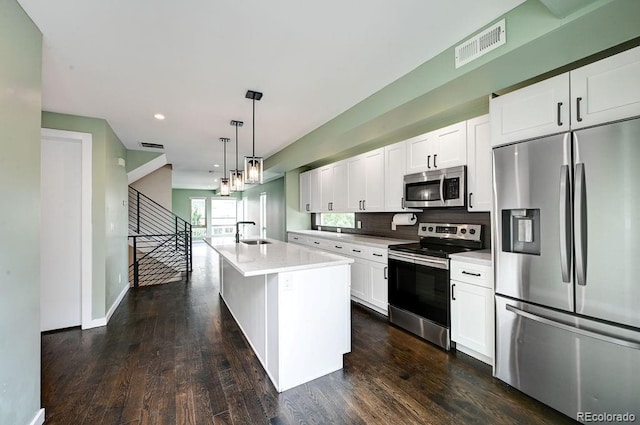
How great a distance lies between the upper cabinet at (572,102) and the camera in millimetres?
1534

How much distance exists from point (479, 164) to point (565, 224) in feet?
3.56

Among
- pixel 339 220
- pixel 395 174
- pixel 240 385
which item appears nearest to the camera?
pixel 240 385

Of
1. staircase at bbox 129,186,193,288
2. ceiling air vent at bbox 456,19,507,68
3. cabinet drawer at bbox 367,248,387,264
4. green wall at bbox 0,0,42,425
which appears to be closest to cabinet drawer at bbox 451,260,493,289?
cabinet drawer at bbox 367,248,387,264

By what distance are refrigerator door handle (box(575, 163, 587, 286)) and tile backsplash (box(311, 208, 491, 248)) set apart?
4.03 feet

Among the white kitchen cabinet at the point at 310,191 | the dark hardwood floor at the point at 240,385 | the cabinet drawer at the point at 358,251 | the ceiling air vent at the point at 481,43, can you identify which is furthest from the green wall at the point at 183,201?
the ceiling air vent at the point at 481,43

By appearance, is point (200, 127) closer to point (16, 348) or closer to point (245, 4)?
point (245, 4)

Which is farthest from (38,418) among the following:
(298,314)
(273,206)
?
(273,206)

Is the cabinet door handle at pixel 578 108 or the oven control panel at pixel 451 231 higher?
the cabinet door handle at pixel 578 108

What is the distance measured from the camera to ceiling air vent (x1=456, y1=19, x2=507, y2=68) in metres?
1.76

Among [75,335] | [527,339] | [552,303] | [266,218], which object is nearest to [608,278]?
[552,303]

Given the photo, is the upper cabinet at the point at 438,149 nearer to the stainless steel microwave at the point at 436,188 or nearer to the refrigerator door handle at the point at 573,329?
the stainless steel microwave at the point at 436,188

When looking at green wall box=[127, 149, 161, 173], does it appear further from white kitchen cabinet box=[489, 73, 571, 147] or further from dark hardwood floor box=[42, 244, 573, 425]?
white kitchen cabinet box=[489, 73, 571, 147]

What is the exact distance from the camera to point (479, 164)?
106 inches

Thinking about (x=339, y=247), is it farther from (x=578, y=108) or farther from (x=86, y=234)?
(x=86, y=234)
